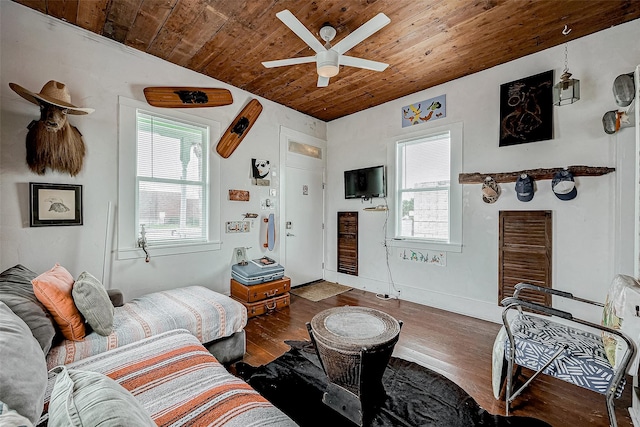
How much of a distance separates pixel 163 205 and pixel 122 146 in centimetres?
73

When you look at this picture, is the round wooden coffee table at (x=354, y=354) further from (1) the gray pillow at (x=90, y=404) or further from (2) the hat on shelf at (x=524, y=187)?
(2) the hat on shelf at (x=524, y=187)

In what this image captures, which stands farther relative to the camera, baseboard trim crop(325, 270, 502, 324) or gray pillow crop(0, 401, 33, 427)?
baseboard trim crop(325, 270, 502, 324)

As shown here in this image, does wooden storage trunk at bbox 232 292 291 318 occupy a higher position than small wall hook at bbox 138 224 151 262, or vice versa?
small wall hook at bbox 138 224 151 262

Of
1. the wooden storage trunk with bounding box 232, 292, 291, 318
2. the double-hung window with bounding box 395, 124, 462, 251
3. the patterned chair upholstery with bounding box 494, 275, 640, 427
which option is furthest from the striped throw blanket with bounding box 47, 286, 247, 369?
the double-hung window with bounding box 395, 124, 462, 251

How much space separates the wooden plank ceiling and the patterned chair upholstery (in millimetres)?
2234

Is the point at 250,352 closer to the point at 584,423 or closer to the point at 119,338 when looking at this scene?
the point at 119,338

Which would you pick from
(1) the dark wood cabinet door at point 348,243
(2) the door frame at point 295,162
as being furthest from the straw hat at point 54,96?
(1) the dark wood cabinet door at point 348,243

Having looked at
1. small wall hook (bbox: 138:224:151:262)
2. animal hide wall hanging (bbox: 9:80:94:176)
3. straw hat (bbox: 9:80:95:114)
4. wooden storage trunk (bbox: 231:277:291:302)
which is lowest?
wooden storage trunk (bbox: 231:277:291:302)

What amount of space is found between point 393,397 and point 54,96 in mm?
3571

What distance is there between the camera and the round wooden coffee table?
153cm

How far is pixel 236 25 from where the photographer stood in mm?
2506

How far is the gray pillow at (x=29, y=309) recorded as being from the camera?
1421mm

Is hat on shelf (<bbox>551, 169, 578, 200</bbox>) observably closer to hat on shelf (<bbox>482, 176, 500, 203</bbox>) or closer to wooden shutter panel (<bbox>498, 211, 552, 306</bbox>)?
wooden shutter panel (<bbox>498, 211, 552, 306</bbox>)

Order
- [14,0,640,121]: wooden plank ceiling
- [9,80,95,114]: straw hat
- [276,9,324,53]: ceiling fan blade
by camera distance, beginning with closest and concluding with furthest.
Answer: [276,9,324,53]: ceiling fan blade
[9,80,95,114]: straw hat
[14,0,640,121]: wooden plank ceiling
